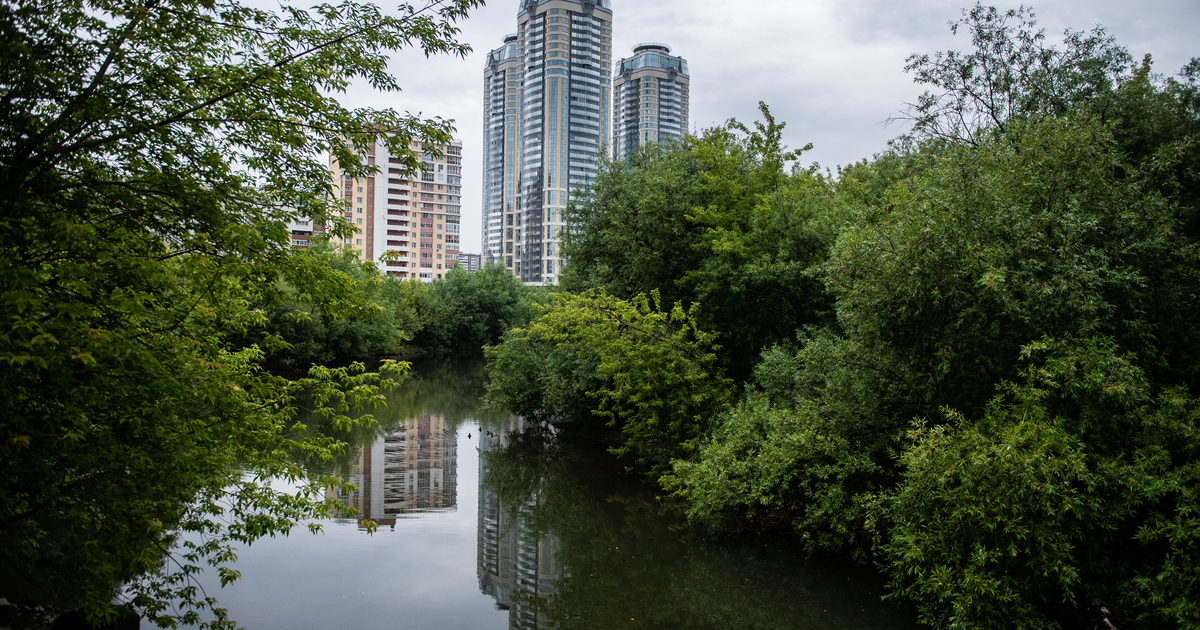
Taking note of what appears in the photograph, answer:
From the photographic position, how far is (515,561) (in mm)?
14961

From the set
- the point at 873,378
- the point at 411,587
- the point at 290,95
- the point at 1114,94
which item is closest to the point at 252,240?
the point at 290,95

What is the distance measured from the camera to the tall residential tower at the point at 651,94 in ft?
359

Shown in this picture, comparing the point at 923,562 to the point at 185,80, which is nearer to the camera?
the point at 185,80

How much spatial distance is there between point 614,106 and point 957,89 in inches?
4032

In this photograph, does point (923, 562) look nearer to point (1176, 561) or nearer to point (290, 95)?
point (1176, 561)

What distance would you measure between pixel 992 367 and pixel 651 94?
104 meters

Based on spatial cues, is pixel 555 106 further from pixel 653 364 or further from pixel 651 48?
pixel 653 364

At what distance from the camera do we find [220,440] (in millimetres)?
7793

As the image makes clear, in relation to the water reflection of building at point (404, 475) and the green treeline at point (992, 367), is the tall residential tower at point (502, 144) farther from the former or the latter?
the green treeline at point (992, 367)

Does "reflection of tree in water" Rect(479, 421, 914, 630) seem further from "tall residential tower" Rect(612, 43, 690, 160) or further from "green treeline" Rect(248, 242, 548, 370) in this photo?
"tall residential tower" Rect(612, 43, 690, 160)

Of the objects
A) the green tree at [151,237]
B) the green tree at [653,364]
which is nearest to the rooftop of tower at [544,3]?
the green tree at [653,364]

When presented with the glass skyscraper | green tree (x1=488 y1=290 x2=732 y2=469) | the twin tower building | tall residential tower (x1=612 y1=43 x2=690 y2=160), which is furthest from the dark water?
tall residential tower (x1=612 y1=43 x2=690 y2=160)

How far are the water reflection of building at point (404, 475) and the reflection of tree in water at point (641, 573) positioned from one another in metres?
1.59

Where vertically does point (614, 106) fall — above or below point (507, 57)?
below
